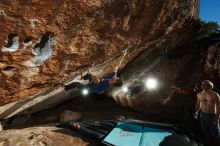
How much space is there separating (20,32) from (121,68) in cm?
460

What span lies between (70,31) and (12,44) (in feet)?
A: 4.30

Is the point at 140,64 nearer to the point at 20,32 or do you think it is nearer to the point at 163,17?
the point at 163,17

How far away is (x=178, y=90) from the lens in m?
8.54

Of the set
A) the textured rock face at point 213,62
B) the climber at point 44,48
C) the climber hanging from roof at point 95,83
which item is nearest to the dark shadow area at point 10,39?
the climber at point 44,48

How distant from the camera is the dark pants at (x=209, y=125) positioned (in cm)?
618

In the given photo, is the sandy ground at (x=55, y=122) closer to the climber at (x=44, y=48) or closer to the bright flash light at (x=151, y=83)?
the bright flash light at (x=151, y=83)

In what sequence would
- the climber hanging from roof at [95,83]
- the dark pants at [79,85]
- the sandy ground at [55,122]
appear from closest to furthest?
the sandy ground at [55,122]
the dark pants at [79,85]
the climber hanging from roof at [95,83]

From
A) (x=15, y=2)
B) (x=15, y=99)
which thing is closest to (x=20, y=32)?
(x=15, y=2)

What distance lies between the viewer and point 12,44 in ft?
17.5

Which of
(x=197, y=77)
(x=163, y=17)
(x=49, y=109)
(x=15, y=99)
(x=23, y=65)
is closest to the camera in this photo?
(x=23, y=65)

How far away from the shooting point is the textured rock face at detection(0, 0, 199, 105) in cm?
521

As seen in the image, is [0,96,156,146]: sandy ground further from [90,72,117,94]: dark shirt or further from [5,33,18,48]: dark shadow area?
[5,33,18,48]: dark shadow area

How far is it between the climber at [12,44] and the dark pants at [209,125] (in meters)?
4.66

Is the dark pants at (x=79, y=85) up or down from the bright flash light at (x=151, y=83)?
down
